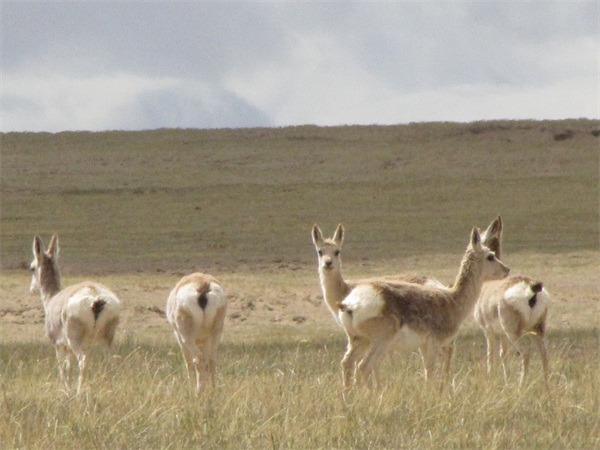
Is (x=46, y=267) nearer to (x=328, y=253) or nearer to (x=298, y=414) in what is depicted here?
(x=328, y=253)

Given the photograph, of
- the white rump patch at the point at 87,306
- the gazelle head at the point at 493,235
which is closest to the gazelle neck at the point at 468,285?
the gazelle head at the point at 493,235

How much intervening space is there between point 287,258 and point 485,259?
48.9ft

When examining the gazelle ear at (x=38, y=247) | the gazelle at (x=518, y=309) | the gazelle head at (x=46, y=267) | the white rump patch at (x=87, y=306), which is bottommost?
the gazelle at (x=518, y=309)

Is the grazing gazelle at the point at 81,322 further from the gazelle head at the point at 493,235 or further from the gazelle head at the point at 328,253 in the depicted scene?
the gazelle head at the point at 493,235

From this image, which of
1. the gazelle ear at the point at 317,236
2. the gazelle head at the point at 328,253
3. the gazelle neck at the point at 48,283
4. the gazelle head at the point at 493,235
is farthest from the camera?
the gazelle neck at the point at 48,283

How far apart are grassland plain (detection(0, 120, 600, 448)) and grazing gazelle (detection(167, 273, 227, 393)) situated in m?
0.35

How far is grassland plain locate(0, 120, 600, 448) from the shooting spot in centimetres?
870

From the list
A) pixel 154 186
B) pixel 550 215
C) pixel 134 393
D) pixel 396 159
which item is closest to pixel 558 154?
pixel 396 159

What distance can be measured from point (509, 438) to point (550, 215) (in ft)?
81.4

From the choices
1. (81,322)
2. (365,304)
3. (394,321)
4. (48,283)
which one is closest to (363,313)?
(365,304)

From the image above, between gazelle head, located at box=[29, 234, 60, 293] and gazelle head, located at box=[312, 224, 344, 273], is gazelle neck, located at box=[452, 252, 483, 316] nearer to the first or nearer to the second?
gazelle head, located at box=[312, 224, 344, 273]

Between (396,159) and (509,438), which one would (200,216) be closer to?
(396,159)

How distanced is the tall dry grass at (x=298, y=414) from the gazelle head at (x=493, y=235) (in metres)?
2.12

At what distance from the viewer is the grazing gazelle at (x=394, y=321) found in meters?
10.5
